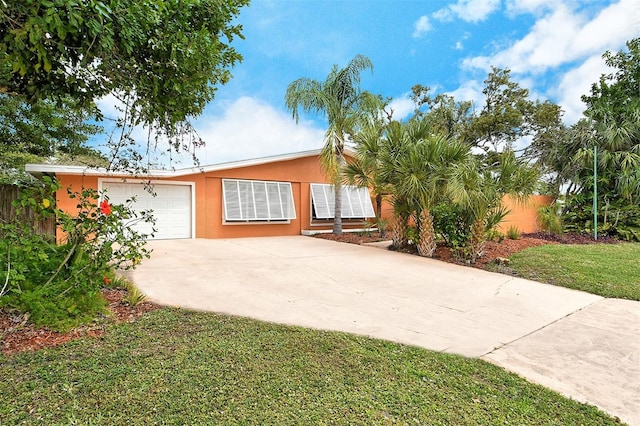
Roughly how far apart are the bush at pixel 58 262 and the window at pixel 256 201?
8.25 m

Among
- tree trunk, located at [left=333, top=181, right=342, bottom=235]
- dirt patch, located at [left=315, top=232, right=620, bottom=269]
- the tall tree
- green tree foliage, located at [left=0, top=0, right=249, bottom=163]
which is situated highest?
the tall tree

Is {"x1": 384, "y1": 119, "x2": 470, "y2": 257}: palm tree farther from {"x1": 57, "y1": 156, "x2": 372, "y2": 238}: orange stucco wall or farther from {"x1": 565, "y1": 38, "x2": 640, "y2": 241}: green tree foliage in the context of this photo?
{"x1": 565, "y1": 38, "x2": 640, "y2": 241}: green tree foliage

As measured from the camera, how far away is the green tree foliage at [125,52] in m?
2.22

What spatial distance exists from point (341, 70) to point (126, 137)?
10.2 meters

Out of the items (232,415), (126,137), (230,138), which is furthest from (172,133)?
(230,138)

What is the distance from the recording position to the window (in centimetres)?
1234

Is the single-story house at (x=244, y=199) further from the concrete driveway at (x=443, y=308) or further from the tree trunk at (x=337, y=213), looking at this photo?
the concrete driveway at (x=443, y=308)

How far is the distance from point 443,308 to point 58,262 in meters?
4.94

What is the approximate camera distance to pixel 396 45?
1172 centimetres

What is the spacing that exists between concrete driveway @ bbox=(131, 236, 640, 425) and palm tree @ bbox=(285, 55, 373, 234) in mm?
5406

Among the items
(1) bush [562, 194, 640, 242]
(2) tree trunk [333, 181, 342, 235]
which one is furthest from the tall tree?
(1) bush [562, 194, 640, 242]

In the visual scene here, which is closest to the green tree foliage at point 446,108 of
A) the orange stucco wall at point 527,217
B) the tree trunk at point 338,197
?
the orange stucco wall at point 527,217

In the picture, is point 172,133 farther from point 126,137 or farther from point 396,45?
point 396,45

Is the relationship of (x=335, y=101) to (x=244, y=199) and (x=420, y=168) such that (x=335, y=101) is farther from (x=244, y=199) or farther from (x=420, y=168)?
(x=420, y=168)
